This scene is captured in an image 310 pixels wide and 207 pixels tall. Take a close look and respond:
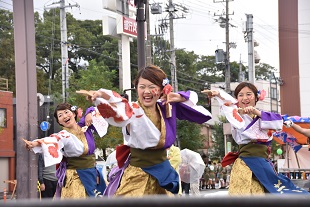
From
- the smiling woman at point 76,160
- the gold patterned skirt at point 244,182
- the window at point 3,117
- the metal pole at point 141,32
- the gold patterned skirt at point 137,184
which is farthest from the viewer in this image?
the window at point 3,117

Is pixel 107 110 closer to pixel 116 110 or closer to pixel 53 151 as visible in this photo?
pixel 116 110

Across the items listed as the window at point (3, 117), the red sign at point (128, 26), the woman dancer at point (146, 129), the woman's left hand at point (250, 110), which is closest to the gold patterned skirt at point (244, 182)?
the woman's left hand at point (250, 110)

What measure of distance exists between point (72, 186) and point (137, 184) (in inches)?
117

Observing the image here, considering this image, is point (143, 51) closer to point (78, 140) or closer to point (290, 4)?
point (78, 140)


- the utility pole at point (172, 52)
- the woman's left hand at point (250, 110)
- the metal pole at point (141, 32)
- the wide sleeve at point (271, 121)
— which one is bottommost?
the wide sleeve at point (271, 121)

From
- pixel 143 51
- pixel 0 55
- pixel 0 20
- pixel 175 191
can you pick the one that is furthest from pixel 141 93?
pixel 0 20

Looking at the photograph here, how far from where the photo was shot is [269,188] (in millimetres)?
6273

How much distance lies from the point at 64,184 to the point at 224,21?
32.5 m

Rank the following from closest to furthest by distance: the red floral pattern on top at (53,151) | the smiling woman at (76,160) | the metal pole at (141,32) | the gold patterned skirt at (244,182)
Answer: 1. the gold patterned skirt at (244,182)
2. the red floral pattern on top at (53,151)
3. the smiling woman at (76,160)
4. the metal pole at (141,32)

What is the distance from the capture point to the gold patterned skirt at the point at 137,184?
4.57 metres

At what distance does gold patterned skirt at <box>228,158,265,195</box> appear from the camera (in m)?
6.31

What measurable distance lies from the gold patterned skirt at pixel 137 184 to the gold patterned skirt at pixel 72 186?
2804mm

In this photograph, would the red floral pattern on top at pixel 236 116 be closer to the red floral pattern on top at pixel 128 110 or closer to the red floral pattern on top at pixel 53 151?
the red floral pattern on top at pixel 53 151

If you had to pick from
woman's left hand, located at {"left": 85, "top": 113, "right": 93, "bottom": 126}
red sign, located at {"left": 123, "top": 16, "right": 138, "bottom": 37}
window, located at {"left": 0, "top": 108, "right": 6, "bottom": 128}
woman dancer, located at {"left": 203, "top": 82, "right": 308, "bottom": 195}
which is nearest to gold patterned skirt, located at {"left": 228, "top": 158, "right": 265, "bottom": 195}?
woman dancer, located at {"left": 203, "top": 82, "right": 308, "bottom": 195}
